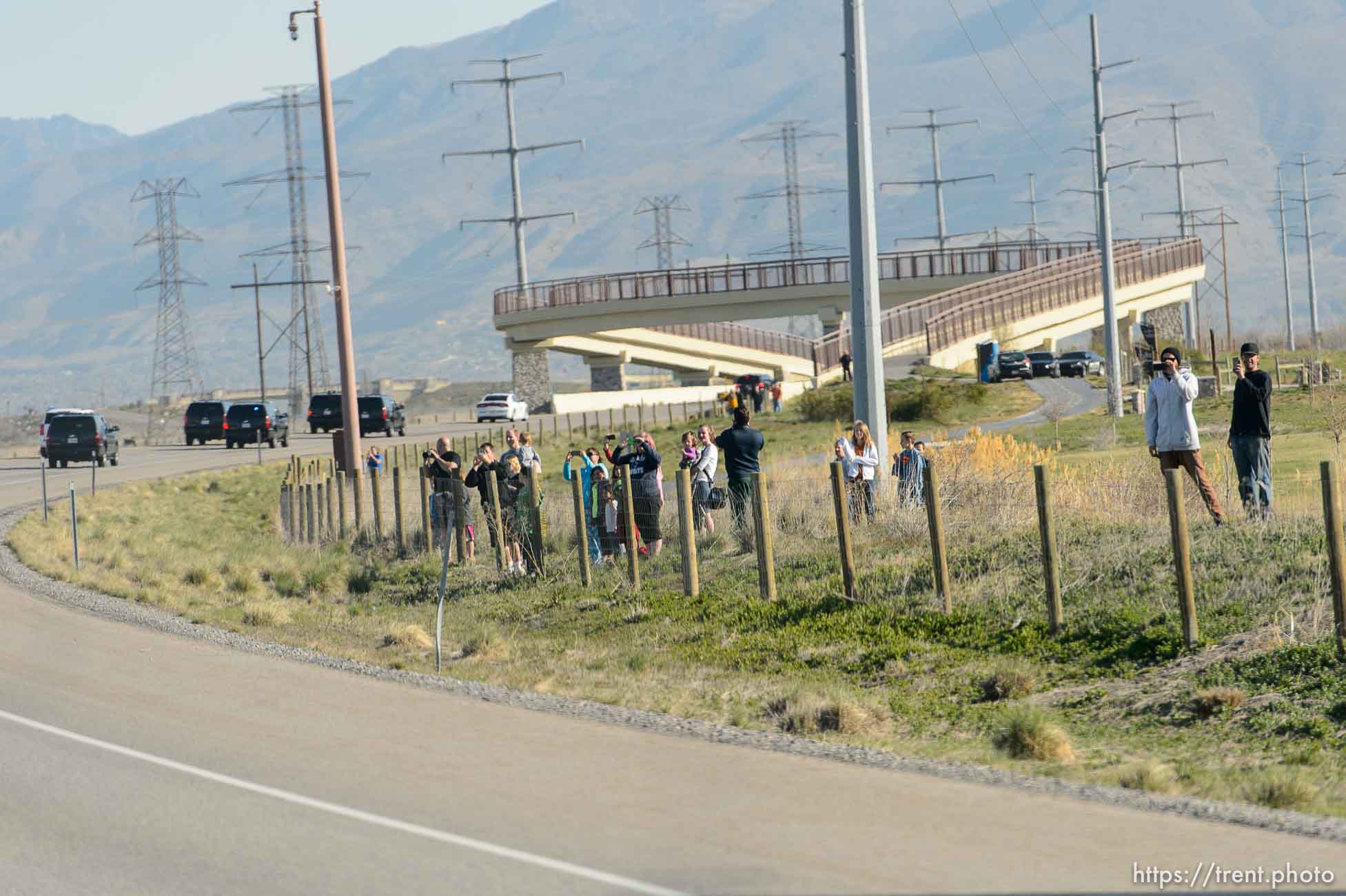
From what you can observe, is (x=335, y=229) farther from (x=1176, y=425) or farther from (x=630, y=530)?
(x=1176, y=425)

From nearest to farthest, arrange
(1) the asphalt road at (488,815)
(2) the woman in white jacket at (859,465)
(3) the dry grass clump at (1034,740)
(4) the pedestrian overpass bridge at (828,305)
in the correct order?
(1) the asphalt road at (488,815)
(3) the dry grass clump at (1034,740)
(2) the woman in white jacket at (859,465)
(4) the pedestrian overpass bridge at (828,305)

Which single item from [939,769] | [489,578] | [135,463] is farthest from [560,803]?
[135,463]

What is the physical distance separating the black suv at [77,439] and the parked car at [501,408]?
22855mm

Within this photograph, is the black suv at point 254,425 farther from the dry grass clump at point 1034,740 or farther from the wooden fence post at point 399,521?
the dry grass clump at point 1034,740

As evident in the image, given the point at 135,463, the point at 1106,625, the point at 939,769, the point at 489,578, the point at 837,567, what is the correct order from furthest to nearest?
the point at 135,463 → the point at 489,578 → the point at 837,567 → the point at 1106,625 → the point at 939,769

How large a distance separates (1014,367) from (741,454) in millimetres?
38860

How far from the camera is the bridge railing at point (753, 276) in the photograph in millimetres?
72438

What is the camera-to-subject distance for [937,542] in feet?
53.1

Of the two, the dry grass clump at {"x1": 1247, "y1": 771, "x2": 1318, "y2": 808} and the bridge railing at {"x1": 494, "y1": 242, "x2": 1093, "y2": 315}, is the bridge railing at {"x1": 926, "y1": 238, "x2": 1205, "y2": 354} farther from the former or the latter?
the dry grass clump at {"x1": 1247, "y1": 771, "x2": 1318, "y2": 808}

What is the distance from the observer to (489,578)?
901 inches

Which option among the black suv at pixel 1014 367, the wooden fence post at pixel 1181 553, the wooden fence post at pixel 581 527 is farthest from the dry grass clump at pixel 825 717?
the black suv at pixel 1014 367

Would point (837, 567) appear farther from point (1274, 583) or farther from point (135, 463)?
point (135, 463)

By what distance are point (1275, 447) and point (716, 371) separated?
56.7 m

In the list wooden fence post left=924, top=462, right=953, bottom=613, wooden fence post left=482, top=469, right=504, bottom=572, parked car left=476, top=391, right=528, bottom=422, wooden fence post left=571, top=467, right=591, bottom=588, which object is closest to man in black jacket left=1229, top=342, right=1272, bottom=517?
wooden fence post left=924, top=462, right=953, bottom=613
